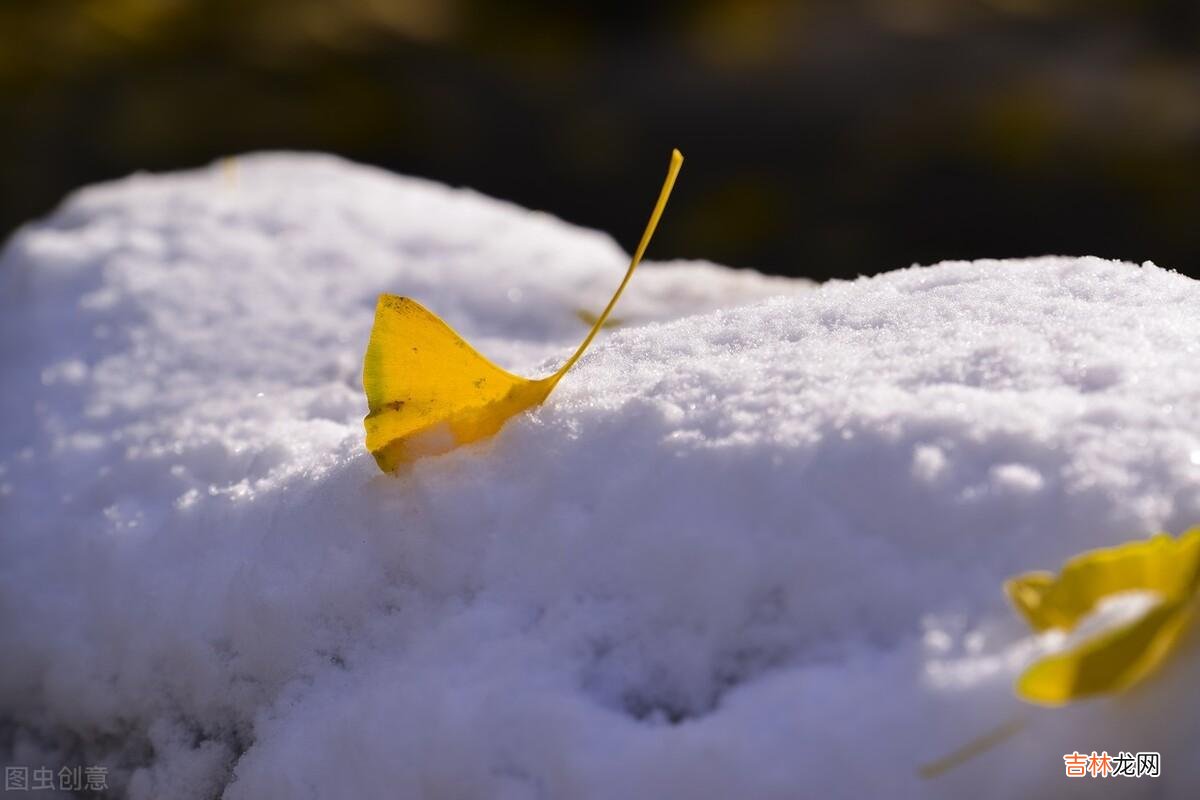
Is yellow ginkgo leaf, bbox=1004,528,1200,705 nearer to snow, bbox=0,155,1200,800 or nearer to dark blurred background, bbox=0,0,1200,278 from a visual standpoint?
snow, bbox=0,155,1200,800

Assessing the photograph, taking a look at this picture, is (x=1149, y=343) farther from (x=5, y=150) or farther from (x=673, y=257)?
(x=5, y=150)

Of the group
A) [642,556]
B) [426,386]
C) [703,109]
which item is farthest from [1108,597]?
[703,109]

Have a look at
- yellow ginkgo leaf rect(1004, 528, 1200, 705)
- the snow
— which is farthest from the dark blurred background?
yellow ginkgo leaf rect(1004, 528, 1200, 705)

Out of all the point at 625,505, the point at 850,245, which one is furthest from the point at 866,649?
the point at 850,245

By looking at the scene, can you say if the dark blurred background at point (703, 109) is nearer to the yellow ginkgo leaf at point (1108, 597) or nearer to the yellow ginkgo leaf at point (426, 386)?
the yellow ginkgo leaf at point (426, 386)

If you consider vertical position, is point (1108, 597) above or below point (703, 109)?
below

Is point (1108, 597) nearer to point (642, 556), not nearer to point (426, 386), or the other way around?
point (642, 556)
